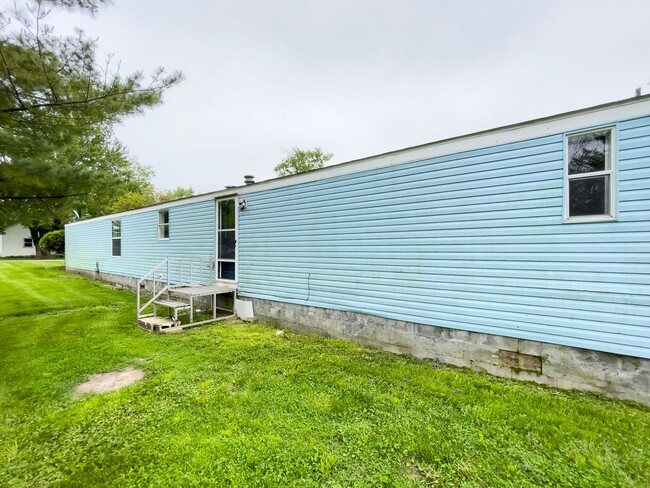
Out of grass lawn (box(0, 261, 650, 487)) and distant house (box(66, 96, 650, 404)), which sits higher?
distant house (box(66, 96, 650, 404))

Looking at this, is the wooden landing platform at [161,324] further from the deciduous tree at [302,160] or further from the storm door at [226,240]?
the deciduous tree at [302,160]

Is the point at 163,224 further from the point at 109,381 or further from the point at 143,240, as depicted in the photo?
the point at 109,381

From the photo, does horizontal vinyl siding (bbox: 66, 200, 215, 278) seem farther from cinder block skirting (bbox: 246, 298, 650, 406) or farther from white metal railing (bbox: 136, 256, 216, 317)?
Answer: cinder block skirting (bbox: 246, 298, 650, 406)

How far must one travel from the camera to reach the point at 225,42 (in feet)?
36.1

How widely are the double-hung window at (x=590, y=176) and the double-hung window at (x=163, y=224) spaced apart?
10.2m

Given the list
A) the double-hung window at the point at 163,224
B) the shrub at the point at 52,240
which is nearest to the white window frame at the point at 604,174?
the double-hung window at the point at 163,224

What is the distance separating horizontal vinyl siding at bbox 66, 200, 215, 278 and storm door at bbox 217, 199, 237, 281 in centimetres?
26

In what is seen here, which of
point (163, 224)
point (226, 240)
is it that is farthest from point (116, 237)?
point (226, 240)

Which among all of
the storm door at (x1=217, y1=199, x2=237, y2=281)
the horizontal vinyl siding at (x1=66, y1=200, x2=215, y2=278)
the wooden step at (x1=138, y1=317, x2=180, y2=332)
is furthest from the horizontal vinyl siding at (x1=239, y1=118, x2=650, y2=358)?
the horizontal vinyl siding at (x1=66, y1=200, x2=215, y2=278)

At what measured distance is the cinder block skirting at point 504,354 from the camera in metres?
3.27

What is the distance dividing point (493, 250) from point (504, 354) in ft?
4.42

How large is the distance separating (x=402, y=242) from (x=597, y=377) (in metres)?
2.76

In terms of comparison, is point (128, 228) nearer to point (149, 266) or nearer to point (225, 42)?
point (149, 266)

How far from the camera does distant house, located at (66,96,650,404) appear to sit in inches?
129
